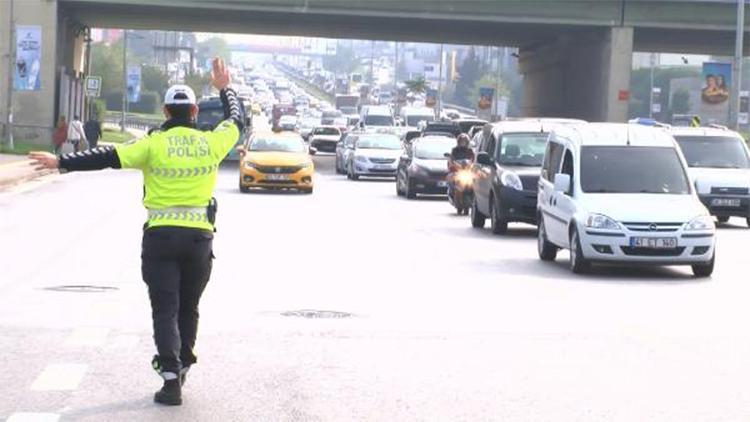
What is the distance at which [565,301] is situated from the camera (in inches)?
637

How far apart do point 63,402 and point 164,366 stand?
589mm

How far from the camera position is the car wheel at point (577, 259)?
19500 millimetres

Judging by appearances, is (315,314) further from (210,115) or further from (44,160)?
(210,115)

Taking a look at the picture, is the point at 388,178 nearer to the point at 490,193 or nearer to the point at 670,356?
the point at 490,193

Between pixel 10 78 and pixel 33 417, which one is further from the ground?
pixel 10 78

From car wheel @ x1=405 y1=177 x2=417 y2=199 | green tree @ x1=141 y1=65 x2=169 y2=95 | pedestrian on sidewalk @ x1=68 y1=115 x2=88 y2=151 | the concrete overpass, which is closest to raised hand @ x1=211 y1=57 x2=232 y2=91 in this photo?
car wheel @ x1=405 y1=177 x2=417 y2=199

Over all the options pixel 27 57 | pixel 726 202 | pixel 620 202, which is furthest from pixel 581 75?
pixel 620 202

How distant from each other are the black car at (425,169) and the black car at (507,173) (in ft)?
29.3

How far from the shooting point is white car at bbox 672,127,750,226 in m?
31.3

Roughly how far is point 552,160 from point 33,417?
14.4 metres

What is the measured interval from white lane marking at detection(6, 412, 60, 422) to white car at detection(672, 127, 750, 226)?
23235 millimetres

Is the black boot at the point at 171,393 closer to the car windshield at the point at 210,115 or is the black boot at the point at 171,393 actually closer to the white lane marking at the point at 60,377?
the white lane marking at the point at 60,377

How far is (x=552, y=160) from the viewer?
22.7 metres

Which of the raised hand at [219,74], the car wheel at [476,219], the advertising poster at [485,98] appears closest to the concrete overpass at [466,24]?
the advertising poster at [485,98]
